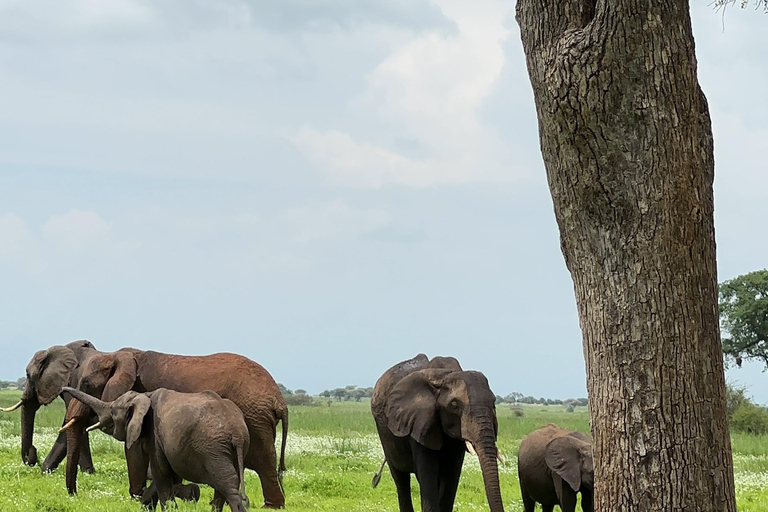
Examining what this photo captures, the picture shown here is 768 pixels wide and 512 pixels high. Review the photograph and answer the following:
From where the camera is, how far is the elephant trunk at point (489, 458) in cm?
1123

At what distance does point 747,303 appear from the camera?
53.4m

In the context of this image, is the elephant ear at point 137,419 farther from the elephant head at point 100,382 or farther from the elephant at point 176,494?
the elephant head at point 100,382

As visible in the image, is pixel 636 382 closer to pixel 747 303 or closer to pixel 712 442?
pixel 712 442

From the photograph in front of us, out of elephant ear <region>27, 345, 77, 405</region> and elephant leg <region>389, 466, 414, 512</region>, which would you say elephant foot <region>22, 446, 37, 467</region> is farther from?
elephant leg <region>389, 466, 414, 512</region>

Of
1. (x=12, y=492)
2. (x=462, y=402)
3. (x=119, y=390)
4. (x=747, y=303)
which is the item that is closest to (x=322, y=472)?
(x=119, y=390)

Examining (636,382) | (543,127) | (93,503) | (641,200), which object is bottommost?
(93,503)

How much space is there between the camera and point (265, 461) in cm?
1478

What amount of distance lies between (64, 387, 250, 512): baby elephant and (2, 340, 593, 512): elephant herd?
0.01 m

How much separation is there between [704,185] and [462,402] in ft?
17.5

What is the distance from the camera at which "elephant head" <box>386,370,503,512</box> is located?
11.3 meters

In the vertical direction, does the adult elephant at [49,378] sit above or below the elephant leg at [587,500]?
above

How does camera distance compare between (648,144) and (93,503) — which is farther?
(93,503)

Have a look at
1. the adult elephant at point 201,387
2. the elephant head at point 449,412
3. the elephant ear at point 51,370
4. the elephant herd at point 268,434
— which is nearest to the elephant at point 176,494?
the elephant herd at point 268,434

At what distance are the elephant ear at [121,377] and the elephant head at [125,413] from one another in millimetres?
1199
